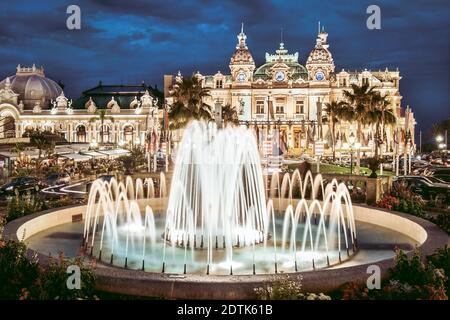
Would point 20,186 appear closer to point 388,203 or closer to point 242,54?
point 388,203

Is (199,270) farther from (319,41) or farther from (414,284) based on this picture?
(319,41)

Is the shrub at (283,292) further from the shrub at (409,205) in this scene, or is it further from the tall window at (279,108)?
the tall window at (279,108)

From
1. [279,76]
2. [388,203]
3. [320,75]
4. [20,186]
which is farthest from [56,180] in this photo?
[320,75]

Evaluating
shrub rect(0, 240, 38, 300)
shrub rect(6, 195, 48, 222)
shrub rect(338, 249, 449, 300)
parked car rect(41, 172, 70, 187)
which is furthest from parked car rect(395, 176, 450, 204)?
parked car rect(41, 172, 70, 187)

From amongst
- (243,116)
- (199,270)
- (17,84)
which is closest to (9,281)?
(199,270)

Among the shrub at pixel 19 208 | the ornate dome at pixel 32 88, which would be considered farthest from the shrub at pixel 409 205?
the ornate dome at pixel 32 88

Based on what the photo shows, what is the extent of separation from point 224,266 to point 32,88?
388 feet

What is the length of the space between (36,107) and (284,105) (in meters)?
51.6

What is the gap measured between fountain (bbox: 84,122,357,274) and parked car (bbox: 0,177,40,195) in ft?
41.2

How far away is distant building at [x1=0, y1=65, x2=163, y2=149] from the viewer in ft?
344

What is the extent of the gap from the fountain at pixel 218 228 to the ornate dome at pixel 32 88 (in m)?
106

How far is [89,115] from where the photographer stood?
10719 centimetres

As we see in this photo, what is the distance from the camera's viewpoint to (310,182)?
26.6m
